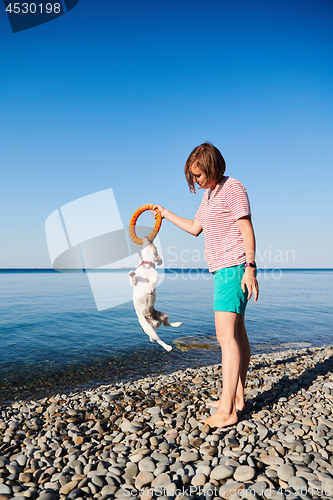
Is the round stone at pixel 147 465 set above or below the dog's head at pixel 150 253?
below

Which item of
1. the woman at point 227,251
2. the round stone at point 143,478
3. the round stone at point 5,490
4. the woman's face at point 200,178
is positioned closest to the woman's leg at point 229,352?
the woman at point 227,251

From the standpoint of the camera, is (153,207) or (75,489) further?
(153,207)

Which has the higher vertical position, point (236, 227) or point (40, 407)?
point (236, 227)

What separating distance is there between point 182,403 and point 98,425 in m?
→ 1.12

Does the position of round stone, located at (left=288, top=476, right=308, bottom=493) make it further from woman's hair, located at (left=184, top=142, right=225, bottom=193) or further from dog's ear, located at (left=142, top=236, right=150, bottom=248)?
woman's hair, located at (left=184, top=142, right=225, bottom=193)

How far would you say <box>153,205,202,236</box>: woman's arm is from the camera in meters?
3.77

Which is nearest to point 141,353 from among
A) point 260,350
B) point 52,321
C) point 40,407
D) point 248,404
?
point 260,350

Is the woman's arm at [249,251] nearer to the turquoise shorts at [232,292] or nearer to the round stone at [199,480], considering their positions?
the turquoise shorts at [232,292]

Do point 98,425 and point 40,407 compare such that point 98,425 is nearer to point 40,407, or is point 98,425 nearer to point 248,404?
point 40,407

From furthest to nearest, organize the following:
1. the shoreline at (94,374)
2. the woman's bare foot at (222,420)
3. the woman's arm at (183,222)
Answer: the shoreline at (94,374) < the woman's arm at (183,222) < the woman's bare foot at (222,420)

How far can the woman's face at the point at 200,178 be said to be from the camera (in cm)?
331

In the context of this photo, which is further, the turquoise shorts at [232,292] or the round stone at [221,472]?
the turquoise shorts at [232,292]

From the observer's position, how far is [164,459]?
2.94m

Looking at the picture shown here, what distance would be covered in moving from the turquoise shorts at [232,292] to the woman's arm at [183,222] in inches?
26.2
